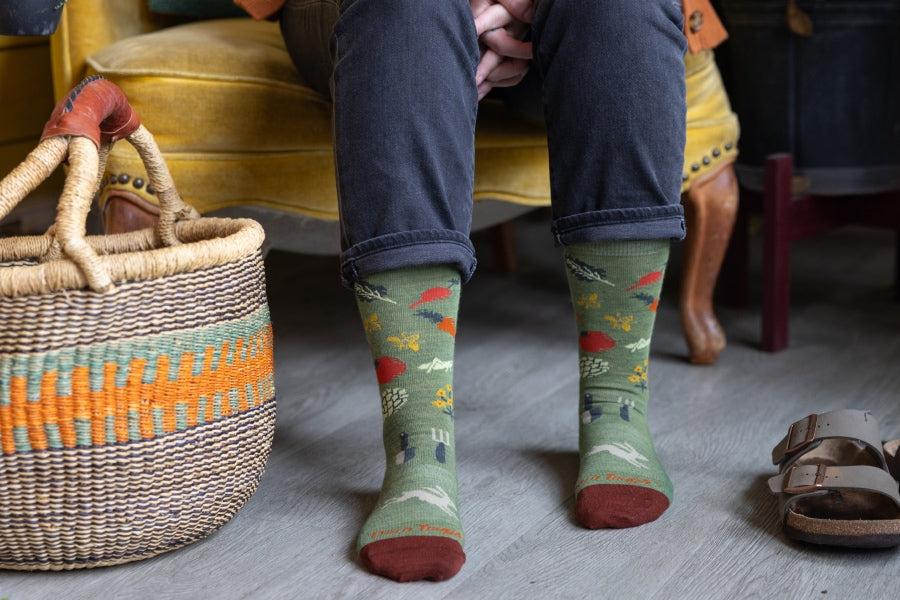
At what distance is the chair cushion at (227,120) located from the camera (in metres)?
1.04

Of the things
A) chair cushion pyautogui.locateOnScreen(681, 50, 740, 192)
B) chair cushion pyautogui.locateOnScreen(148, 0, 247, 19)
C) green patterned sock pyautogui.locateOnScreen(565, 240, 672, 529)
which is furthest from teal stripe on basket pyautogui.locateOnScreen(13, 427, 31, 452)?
chair cushion pyautogui.locateOnScreen(681, 50, 740, 192)

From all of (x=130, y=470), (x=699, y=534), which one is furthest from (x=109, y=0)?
(x=699, y=534)

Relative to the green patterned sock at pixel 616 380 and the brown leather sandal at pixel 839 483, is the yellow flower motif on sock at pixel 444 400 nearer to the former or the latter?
the green patterned sock at pixel 616 380

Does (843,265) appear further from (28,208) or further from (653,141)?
(28,208)

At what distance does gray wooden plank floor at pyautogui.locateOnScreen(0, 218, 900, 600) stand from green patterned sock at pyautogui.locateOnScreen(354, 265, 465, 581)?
28 mm

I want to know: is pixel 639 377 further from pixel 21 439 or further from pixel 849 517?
pixel 21 439

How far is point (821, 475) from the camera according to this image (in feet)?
2.68

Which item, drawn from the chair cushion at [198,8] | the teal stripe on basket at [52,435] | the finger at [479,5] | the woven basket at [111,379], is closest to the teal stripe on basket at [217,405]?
the woven basket at [111,379]

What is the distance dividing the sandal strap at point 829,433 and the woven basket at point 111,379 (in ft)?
1.58

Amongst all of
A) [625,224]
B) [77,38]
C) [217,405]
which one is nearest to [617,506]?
[625,224]

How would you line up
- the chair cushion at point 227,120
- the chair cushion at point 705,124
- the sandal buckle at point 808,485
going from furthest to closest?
the chair cushion at point 705,124, the chair cushion at point 227,120, the sandal buckle at point 808,485

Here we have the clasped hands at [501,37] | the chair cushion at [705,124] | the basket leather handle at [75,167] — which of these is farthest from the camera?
the chair cushion at [705,124]

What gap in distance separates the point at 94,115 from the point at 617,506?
1.76ft

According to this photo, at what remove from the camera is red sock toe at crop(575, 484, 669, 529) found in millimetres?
834
